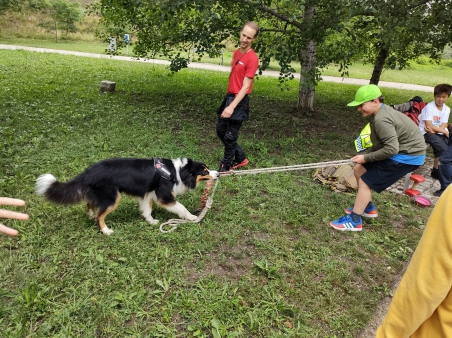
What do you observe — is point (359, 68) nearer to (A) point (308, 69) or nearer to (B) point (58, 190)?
(A) point (308, 69)

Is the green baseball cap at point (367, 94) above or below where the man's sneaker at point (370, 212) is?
above

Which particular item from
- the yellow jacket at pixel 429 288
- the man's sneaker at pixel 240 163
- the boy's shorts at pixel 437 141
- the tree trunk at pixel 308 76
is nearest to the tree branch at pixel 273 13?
the tree trunk at pixel 308 76

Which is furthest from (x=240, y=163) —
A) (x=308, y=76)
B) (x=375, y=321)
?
(x=375, y=321)

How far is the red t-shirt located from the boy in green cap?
1.50 m

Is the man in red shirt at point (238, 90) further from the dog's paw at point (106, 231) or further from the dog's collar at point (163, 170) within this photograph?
the dog's paw at point (106, 231)

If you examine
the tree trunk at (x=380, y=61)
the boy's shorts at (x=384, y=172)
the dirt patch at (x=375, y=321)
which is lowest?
the dirt patch at (x=375, y=321)

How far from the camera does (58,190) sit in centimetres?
342

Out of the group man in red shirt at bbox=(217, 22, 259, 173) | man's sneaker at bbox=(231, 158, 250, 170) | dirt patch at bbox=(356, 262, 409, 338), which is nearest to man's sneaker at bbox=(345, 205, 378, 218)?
dirt patch at bbox=(356, 262, 409, 338)

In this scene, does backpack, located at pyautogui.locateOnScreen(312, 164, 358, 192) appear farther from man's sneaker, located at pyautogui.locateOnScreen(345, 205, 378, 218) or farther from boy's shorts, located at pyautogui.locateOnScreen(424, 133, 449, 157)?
boy's shorts, located at pyautogui.locateOnScreen(424, 133, 449, 157)

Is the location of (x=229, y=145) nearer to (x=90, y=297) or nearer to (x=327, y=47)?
(x=90, y=297)

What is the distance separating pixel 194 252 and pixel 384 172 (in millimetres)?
2438

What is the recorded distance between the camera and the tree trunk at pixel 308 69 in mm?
7159

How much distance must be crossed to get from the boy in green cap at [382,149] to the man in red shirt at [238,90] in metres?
1.54

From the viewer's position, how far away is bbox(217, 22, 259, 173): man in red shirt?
4.45m
